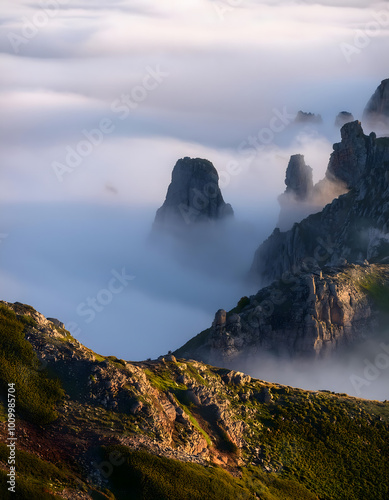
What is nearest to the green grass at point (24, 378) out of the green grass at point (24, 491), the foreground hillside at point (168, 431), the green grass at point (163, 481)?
the foreground hillside at point (168, 431)

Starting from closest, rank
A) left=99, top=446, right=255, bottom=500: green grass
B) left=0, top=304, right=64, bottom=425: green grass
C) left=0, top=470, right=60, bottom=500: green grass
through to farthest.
→ left=0, top=470, right=60, bottom=500: green grass
left=99, top=446, right=255, bottom=500: green grass
left=0, top=304, right=64, bottom=425: green grass

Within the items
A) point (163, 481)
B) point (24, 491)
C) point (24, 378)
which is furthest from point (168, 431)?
point (24, 491)

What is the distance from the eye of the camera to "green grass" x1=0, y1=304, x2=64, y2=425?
9669 centimetres

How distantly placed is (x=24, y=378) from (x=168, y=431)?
71.3ft

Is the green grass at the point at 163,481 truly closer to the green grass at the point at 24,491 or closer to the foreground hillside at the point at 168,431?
the foreground hillside at the point at 168,431

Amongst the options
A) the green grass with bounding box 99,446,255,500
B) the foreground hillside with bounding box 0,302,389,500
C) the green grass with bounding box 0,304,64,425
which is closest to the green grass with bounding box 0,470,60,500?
the foreground hillside with bounding box 0,302,389,500

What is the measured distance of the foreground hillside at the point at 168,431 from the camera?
303ft

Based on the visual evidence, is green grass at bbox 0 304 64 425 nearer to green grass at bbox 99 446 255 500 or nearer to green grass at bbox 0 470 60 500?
green grass at bbox 99 446 255 500

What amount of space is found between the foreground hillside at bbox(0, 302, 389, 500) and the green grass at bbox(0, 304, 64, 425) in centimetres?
18

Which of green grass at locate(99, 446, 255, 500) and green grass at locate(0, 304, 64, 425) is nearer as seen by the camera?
green grass at locate(99, 446, 255, 500)

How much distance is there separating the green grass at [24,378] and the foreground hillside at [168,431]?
177 millimetres

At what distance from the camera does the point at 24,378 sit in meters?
101

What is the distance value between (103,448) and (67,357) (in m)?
19.1

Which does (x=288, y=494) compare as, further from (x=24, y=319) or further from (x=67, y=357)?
(x=24, y=319)
